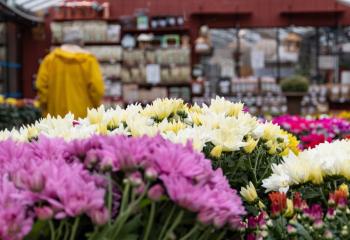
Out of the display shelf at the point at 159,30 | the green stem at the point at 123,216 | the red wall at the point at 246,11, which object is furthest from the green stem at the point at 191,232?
the red wall at the point at 246,11

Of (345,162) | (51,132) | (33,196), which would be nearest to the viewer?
(33,196)

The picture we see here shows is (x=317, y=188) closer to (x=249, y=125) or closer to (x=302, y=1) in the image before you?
(x=249, y=125)

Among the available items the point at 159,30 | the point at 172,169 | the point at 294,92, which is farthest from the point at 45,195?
the point at 159,30

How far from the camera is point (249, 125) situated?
2.20 metres

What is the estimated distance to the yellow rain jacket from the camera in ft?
20.3

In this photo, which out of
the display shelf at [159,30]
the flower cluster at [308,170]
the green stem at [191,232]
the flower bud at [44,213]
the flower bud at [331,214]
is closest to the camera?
the flower bud at [44,213]

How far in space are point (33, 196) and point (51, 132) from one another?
670 millimetres

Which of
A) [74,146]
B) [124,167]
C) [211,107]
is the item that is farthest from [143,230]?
[211,107]

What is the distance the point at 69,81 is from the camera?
244 inches

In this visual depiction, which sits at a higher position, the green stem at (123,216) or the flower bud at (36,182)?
the flower bud at (36,182)

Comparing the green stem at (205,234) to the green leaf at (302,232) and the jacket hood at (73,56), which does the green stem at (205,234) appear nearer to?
the green leaf at (302,232)

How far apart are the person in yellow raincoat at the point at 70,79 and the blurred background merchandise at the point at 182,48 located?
19.4 ft

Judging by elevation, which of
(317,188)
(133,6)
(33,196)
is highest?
(133,6)

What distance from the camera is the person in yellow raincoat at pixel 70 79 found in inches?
244
